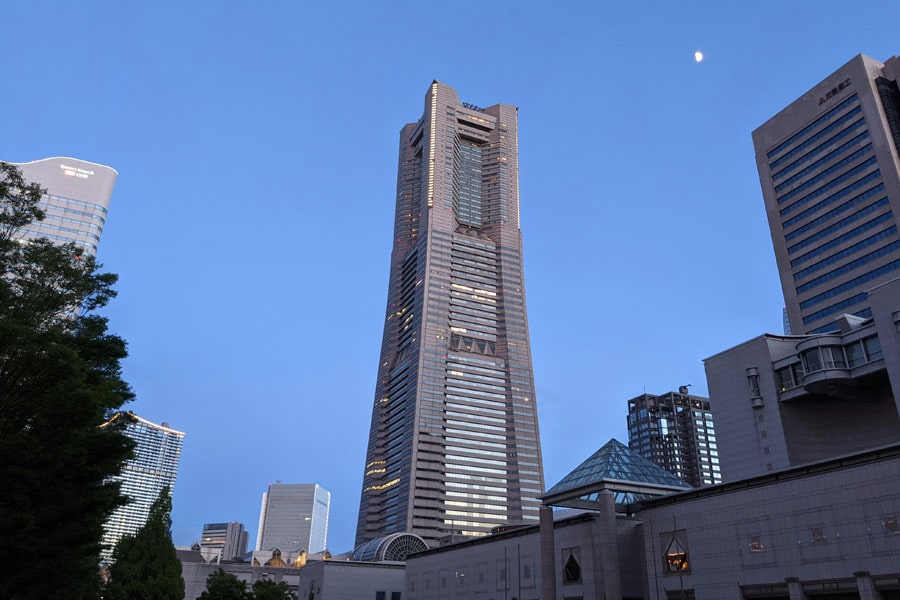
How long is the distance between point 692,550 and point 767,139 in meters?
118

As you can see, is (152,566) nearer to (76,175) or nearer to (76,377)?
(76,377)

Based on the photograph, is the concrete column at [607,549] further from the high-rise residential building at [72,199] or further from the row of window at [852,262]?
the high-rise residential building at [72,199]

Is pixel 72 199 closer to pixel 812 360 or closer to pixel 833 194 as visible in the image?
pixel 812 360

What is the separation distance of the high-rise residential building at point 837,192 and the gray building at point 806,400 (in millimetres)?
25267

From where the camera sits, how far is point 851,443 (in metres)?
95.8

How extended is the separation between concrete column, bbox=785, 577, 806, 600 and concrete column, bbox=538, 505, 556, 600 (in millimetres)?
20198

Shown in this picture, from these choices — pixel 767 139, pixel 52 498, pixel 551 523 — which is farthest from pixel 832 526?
pixel 767 139

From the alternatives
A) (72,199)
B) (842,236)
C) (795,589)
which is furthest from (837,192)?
(72,199)

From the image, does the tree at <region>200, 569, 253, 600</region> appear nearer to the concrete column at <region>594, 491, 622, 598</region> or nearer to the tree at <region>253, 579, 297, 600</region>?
the tree at <region>253, 579, 297, 600</region>

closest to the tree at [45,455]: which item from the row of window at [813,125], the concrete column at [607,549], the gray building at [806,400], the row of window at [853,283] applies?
the concrete column at [607,549]

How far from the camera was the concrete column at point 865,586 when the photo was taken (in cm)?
4334

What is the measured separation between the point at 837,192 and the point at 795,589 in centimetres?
10304

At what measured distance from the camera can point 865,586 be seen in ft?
143

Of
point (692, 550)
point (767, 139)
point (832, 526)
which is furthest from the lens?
point (767, 139)
